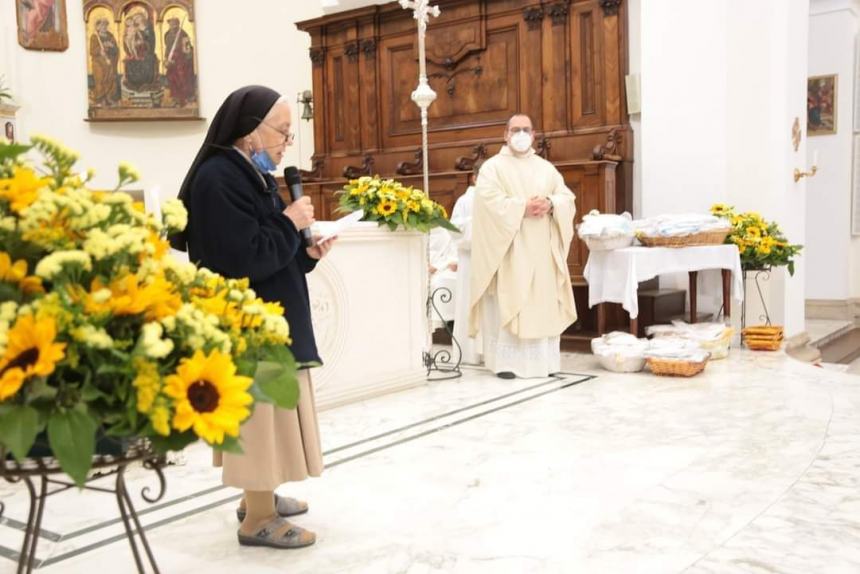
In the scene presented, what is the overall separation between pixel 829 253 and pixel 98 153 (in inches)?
424

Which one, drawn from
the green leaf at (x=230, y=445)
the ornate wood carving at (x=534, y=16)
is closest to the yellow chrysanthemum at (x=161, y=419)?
the green leaf at (x=230, y=445)

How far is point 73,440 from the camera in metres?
1.38

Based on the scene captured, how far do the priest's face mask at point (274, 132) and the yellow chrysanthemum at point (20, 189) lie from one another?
1220mm

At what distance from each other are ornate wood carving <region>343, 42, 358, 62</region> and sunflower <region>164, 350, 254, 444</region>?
948 centimetres

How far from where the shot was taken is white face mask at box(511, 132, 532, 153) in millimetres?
6059

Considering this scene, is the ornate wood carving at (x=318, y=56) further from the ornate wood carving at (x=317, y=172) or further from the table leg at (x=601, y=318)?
the table leg at (x=601, y=318)

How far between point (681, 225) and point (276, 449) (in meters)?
4.94

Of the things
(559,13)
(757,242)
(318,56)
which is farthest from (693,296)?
(318,56)

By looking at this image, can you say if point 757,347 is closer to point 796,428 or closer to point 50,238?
point 796,428

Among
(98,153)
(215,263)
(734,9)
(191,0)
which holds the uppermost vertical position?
(191,0)

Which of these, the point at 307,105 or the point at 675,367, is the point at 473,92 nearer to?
the point at 307,105

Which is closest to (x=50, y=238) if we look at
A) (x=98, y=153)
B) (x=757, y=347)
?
(x=757, y=347)

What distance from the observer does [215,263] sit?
104 inches

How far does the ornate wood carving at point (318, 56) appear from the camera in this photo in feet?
35.4
